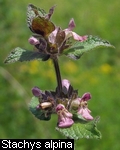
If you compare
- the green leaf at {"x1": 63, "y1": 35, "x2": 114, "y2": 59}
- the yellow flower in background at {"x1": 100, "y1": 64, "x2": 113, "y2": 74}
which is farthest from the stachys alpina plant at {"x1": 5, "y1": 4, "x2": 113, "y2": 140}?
the yellow flower in background at {"x1": 100, "y1": 64, "x2": 113, "y2": 74}

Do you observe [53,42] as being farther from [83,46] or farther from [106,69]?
[106,69]

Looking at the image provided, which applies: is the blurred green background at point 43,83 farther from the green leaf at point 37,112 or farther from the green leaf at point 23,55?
the green leaf at point 23,55

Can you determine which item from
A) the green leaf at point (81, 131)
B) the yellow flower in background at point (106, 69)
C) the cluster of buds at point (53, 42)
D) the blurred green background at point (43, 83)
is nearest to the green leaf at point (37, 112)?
the green leaf at point (81, 131)

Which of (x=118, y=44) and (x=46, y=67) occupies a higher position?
(x=118, y=44)

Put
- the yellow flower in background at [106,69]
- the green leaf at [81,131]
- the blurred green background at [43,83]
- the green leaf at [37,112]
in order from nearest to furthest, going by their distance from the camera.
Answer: the green leaf at [81,131], the green leaf at [37,112], the blurred green background at [43,83], the yellow flower in background at [106,69]

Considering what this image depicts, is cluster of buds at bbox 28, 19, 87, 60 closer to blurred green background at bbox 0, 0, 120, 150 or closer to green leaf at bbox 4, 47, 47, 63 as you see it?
green leaf at bbox 4, 47, 47, 63

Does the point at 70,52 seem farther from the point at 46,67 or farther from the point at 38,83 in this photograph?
the point at 46,67

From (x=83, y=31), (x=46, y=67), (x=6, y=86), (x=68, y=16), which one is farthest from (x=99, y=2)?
(x=6, y=86)
